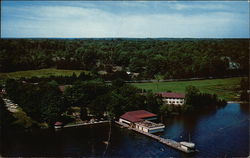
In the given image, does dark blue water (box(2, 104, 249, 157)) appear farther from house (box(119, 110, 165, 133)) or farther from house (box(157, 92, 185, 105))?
house (box(157, 92, 185, 105))

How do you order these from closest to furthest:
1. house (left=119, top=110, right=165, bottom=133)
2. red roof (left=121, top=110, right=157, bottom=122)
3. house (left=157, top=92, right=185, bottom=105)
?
house (left=119, top=110, right=165, bottom=133), red roof (left=121, top=110, right=157, bottom=122), house (left=157, top=92, right=185, bottom=105)

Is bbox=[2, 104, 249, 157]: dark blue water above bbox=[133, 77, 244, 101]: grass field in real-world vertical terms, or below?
below

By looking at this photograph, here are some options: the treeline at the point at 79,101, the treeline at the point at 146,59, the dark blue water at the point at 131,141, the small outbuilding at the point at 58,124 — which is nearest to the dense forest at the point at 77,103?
the treeline at the point at 79,101

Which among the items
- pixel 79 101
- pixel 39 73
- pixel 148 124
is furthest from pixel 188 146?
pixel 39 73

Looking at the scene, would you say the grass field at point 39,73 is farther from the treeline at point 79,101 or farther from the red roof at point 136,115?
the red roof at point 136,115

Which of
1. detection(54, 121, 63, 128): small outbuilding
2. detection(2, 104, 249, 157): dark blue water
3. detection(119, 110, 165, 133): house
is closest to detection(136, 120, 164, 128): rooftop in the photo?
detection(119, 110, 165, 133): house

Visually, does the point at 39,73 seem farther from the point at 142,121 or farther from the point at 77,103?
the point at 142,121

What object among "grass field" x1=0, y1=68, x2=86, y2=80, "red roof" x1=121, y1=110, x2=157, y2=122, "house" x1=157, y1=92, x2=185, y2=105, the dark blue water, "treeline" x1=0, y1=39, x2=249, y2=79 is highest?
"treeline" x1=0, y1=39, x2=249, y2=79
